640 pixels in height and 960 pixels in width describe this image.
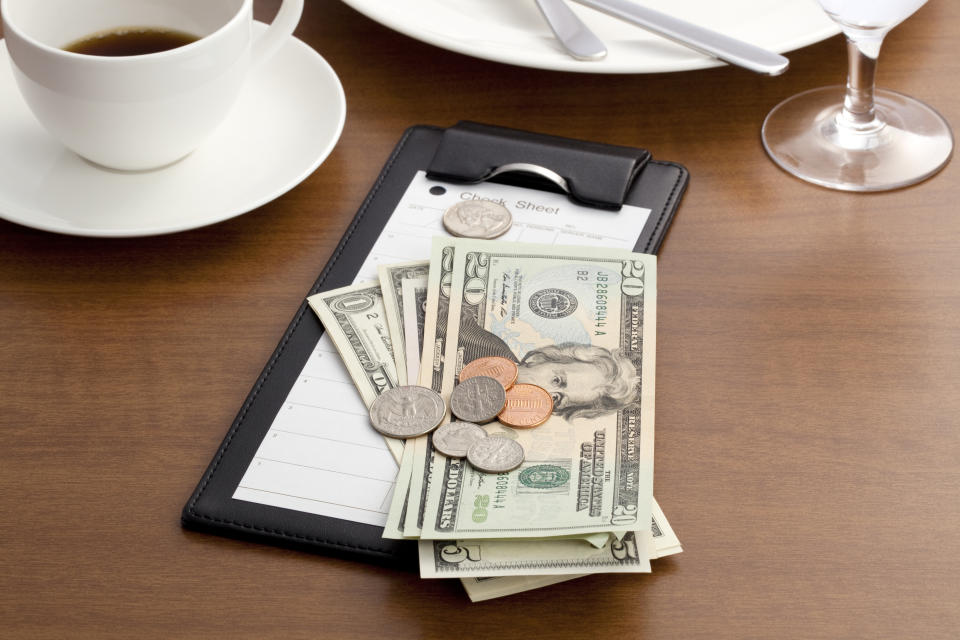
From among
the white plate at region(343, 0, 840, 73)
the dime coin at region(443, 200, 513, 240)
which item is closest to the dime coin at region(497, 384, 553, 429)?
the dime coin at region(443, 200, 513, 240)

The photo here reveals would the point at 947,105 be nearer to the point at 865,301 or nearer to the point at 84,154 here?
the point at 865,301

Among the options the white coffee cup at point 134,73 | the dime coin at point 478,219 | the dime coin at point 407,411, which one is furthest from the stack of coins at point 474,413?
the white coffee cup at point 134,73

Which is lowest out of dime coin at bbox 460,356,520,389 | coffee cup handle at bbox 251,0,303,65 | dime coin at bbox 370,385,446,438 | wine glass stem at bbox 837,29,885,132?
dime coin at bbox 370,385,446,438

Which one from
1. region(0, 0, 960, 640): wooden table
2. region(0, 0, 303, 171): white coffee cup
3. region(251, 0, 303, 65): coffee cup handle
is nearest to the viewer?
region(0, 0, 960, 640): wooden table

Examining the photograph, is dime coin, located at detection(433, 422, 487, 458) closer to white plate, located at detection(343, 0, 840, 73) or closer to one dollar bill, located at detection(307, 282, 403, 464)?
one dollar bill, located at detection(307, 282, 403, 464)

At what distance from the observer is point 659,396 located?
0.58 m

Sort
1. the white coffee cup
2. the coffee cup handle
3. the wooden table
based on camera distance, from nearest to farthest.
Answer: the wooden table
the white coffee cup
the coffee cup handle

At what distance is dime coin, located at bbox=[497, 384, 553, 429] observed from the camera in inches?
21.5

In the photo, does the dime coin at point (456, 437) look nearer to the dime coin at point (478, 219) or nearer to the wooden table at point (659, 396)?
the wooden table at point (659, 396)

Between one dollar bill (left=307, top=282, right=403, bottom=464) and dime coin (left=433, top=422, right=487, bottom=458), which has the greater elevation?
one dollar bill (left=307, top=282, right=403, bottom=464)

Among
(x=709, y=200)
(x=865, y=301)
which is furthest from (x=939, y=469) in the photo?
(x=709, y=200)

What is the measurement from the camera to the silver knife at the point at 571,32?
76cm

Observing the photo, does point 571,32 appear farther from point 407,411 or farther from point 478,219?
point 407,411

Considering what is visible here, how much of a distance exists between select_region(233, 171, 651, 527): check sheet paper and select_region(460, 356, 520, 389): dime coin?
6cm
